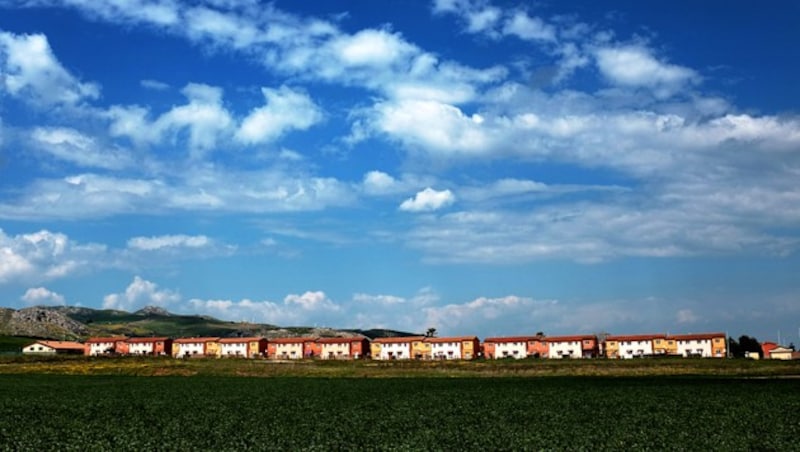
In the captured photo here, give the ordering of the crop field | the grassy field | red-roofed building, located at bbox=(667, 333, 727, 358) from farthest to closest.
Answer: red-roofed building, located at bbox=(667, 333, 727, 358), the grassy field, the crop field

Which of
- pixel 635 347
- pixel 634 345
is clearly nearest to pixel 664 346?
pixel 635 347

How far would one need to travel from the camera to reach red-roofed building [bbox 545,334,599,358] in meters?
188

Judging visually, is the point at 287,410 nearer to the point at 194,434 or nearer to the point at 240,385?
the point at 194,434

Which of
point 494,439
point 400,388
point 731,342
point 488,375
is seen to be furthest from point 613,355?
point 494,439

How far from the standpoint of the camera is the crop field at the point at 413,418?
119 ft

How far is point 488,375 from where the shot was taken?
329 ft

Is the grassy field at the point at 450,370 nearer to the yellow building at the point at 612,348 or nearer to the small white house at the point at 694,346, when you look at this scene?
the small white house at the point at 694,346

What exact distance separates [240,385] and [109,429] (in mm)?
40193

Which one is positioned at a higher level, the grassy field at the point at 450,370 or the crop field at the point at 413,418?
the crop field at the point at 413,418

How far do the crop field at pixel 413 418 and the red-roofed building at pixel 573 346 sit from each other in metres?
118

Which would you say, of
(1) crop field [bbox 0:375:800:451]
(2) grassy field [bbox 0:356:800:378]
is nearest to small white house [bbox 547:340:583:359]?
(2) grassy field [bbox 0:356:800:378]

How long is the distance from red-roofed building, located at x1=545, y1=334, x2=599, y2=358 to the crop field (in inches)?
4629

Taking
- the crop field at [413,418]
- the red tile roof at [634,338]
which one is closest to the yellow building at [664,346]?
the red tile roof at [634,338]

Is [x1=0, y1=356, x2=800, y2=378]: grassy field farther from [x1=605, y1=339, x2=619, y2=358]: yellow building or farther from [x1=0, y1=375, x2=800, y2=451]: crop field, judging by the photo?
[x1=605, y1=339, x2=619, y2=358]: yellow building
